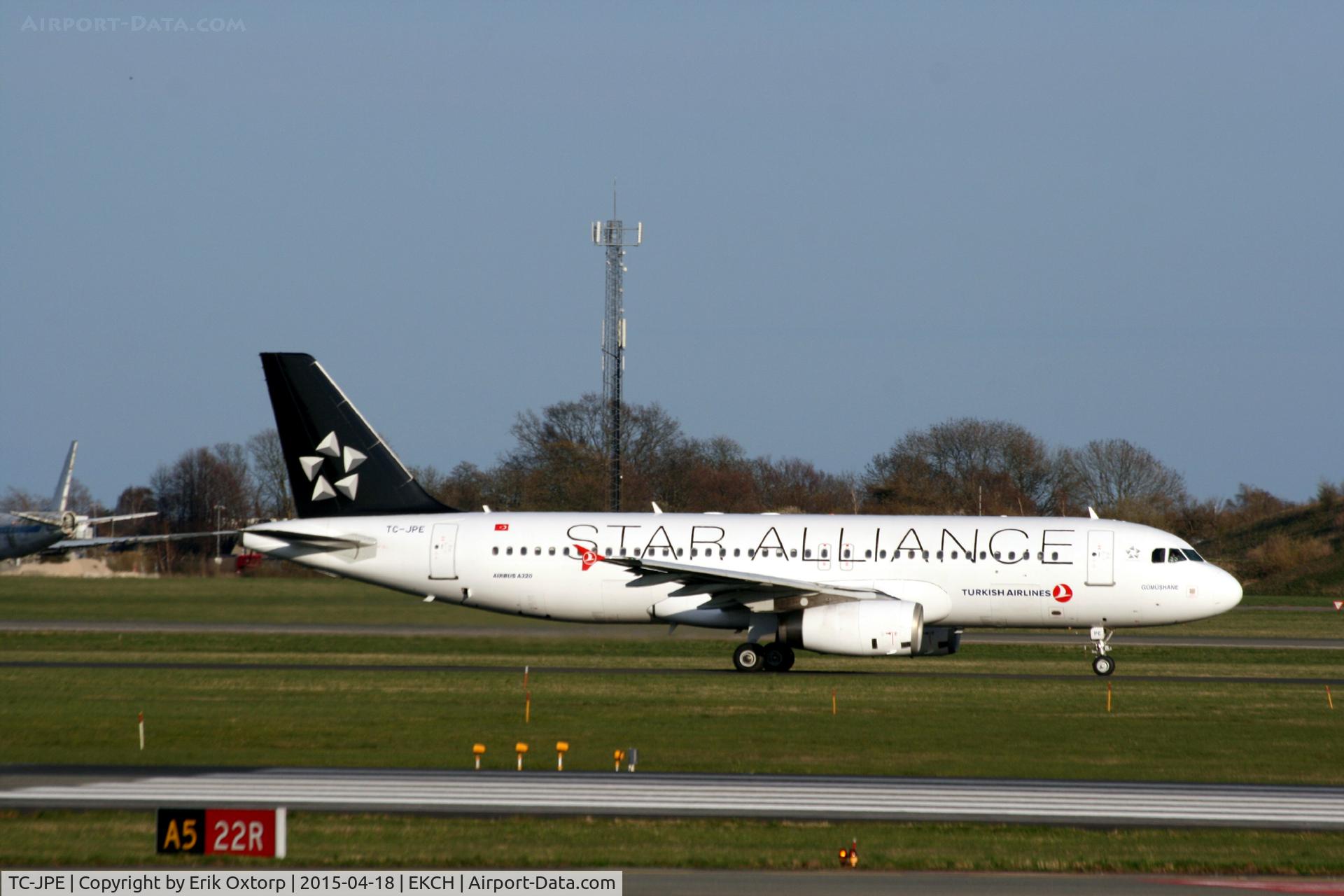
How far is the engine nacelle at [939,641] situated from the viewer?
3225 centimetres

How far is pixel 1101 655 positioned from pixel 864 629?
5734mm

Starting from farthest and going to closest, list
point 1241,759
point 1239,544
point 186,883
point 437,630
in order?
point 1239,544
point 437,630
point 1241,759
point 186,883

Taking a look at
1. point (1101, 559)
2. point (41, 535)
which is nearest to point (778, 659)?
point (1101, 559)

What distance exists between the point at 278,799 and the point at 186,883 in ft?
13.4

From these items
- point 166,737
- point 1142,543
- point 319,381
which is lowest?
point 166,737

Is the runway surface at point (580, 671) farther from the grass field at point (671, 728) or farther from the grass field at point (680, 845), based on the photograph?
the grass field at point (680, 845)

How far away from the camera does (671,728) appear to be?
2227 centimetres

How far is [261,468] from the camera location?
112812mm

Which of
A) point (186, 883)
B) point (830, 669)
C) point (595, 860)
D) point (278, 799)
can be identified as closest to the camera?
point (186, 883)

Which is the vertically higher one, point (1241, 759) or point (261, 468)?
point (261, 468)

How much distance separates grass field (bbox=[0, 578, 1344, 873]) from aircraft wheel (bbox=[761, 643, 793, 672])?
0.55 m

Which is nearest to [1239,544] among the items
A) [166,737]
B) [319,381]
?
[319,381]

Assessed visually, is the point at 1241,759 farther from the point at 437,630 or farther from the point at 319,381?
the point at 437,630

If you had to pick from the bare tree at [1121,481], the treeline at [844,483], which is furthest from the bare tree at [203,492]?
the bare tree at [1121,481]
